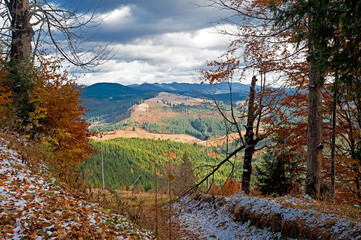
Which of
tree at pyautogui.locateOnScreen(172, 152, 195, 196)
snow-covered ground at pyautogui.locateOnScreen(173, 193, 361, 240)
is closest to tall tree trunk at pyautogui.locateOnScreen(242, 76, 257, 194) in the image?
snow-covered ground at pyautogui.locateOnScreen(173, 193, 361, 240)

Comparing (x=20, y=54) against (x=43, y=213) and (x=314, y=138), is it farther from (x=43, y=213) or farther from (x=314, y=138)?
(x=314, y=138)

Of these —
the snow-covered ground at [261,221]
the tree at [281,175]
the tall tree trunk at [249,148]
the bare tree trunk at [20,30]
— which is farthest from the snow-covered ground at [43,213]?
the tree at [281,175]

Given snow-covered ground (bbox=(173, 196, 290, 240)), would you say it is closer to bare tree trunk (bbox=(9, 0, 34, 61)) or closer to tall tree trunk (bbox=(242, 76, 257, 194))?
tall tree trunk (bbox=(242, 76, 257, 194))

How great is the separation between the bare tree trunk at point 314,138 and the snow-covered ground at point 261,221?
807 millimetres

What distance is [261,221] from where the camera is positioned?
20.6 ft

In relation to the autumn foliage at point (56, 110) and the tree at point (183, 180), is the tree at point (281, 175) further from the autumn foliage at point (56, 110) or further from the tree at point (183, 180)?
the autumn foliage at point (56, 110)

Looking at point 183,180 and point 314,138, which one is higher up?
point 314,138

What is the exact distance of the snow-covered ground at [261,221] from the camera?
14.4ft

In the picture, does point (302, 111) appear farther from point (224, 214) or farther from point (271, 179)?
point (224, 214)

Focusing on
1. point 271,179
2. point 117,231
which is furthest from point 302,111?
point 117,231

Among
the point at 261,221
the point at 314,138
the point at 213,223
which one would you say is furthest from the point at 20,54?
the point at 314,138

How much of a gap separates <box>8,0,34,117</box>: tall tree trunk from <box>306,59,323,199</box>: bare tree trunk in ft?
35.0

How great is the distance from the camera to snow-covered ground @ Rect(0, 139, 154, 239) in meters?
3.50

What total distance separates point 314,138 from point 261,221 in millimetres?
2918
